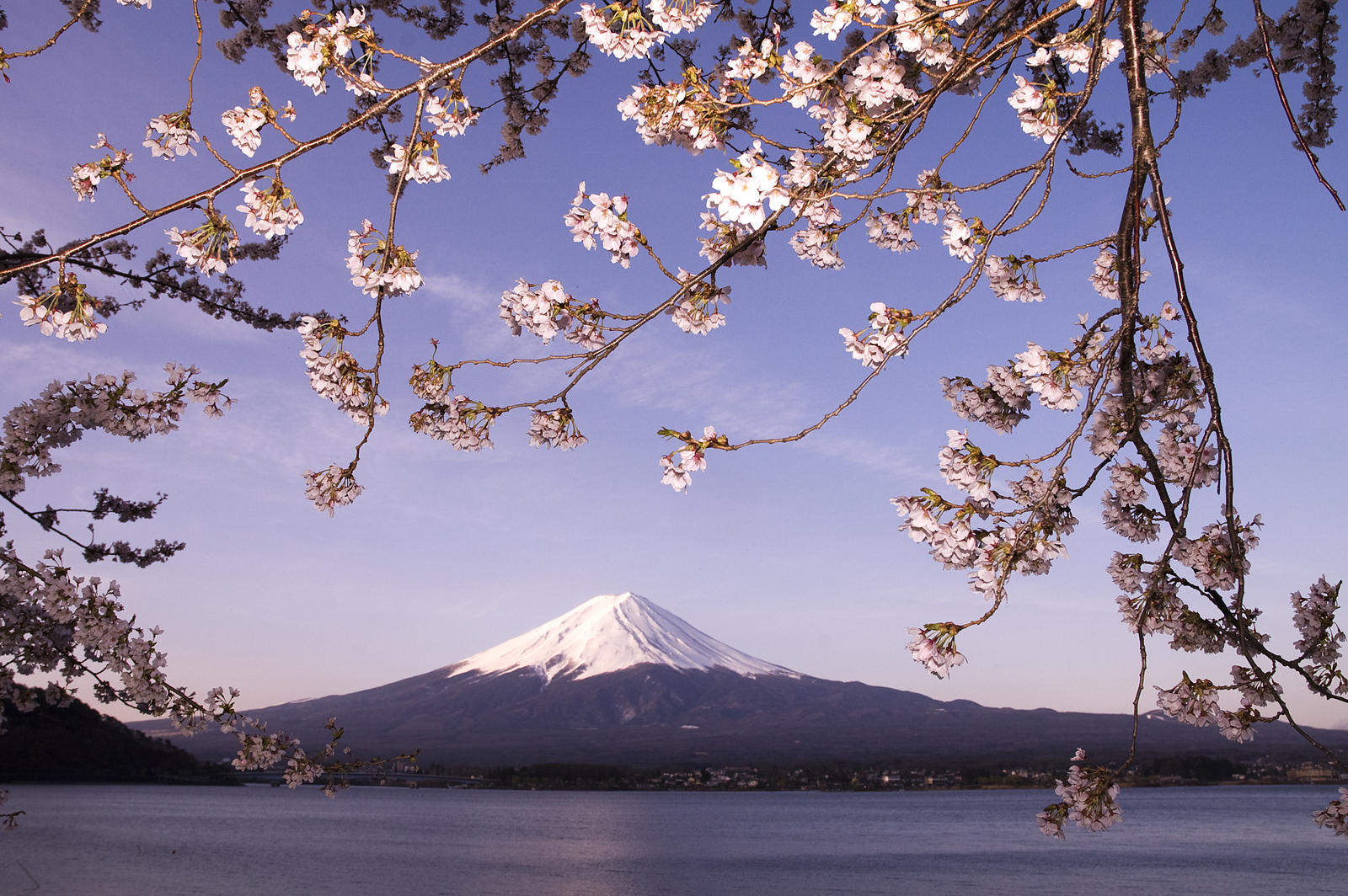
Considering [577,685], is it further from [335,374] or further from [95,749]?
[335,374]

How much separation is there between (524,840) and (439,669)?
272 feet

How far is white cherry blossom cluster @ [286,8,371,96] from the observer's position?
2.11 metres

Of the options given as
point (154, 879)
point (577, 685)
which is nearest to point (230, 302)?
point (154, 879)

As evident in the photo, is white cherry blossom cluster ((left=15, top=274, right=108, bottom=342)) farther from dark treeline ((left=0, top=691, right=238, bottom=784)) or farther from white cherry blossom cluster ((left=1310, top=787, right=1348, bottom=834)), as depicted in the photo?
dark treeline ((left=0, top=691, right=238, bottom=784))

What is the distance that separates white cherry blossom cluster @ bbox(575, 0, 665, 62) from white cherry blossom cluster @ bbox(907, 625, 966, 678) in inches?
66.5

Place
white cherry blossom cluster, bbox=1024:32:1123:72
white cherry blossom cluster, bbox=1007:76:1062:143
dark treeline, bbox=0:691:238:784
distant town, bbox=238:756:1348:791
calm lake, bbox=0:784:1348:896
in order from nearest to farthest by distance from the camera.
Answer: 1. white cherry blossom cluster, bbox=1024:32:1123:72
2. white cherry blossom cluster, bbox=1007:76:1062:143
3. calm lake, bbox=0:784:1348:896
4. dark treeline, bbox=0:691:238:784
5. distant town, bbox=238:756:1348:791

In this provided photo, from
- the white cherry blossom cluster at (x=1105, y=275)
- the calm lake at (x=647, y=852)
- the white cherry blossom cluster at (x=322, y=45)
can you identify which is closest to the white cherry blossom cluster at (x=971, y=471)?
the white cherry blossom cluster at (x=1105, y=275)

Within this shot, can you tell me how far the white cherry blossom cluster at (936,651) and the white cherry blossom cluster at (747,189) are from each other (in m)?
1.01

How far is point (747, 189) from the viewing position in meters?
1.80

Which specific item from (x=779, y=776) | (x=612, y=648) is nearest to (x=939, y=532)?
(x=779, y=776)

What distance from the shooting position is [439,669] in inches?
5172

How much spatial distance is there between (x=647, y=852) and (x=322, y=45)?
176ft

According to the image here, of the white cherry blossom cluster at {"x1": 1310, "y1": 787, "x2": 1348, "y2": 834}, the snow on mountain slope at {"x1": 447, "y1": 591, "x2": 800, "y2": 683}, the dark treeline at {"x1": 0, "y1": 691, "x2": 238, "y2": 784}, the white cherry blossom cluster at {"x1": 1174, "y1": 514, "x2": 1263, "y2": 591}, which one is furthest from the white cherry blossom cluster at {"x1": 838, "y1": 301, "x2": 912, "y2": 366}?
the snow on mountain slope at {"x1": 447, "y1": 591, "x2": 800, "y2": 683}

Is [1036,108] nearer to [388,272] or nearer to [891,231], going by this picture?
[891,231]
